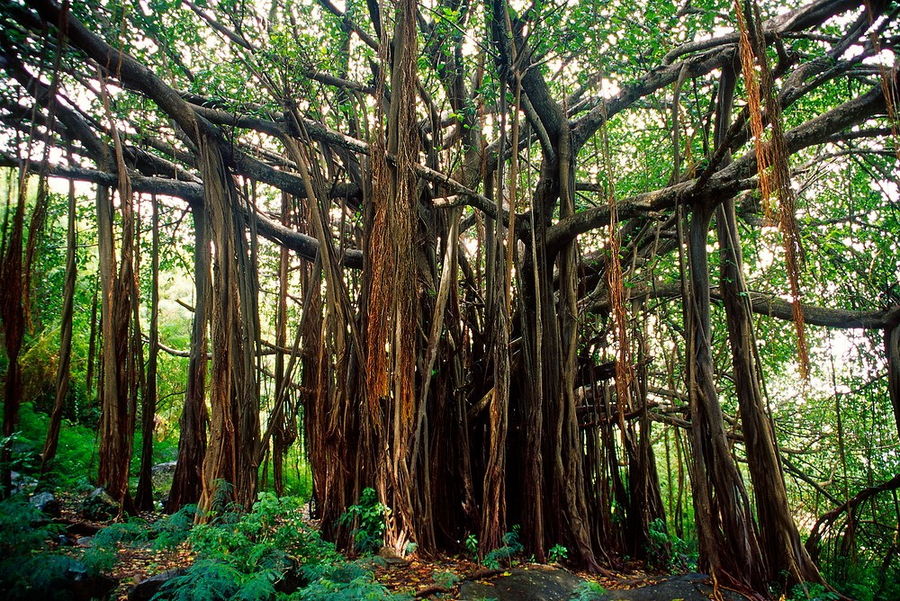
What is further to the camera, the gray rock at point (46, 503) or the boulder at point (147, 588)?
the gray rock at point (46, 503)

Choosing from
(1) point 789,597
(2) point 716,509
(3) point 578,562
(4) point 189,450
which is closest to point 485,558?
(3) point 578,562

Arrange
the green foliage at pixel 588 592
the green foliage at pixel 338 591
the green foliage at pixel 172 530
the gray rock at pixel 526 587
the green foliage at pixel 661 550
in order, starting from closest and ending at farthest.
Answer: the green foliage at pixel 338 591 < the green foliage at pixel 588 592 < the green foliage at pixel 172 530 < the gray rock at pixel 526 587 < the green foliage at pixel 661 550

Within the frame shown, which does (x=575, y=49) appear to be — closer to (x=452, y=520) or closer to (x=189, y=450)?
(x=452, y=520)

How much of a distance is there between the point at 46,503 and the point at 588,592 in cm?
329

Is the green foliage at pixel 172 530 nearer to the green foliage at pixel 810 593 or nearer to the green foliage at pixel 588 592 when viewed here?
the green foliage at pixel 588 592

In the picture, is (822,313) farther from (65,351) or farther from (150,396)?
(65,351)

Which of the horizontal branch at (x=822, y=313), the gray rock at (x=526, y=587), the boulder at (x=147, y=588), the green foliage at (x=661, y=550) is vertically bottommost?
the green foliage at (x=661, y=550)

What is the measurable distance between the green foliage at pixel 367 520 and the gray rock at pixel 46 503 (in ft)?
5.92

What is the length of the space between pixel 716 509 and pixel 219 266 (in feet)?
11.4

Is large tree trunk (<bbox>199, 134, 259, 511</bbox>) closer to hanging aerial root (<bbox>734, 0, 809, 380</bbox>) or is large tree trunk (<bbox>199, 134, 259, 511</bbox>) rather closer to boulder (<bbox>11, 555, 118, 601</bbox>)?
boulder (<bbox>11, 555, 118, 601</bbox>)

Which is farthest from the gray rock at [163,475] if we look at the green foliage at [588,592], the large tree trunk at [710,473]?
the large tree trunk at [710,473]

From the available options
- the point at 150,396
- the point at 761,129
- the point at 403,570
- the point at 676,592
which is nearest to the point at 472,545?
the point at 403,570

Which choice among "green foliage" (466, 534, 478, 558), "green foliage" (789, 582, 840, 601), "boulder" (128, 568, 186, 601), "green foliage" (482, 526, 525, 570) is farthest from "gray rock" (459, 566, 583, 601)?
"boulder" (128, 568, 186, 601)

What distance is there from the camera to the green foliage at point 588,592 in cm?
283
